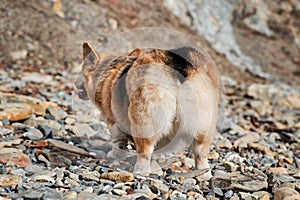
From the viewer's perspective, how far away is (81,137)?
6.40 metres

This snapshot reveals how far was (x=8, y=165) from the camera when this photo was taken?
4664mm

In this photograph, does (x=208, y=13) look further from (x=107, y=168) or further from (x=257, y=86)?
(x=107, y=168)

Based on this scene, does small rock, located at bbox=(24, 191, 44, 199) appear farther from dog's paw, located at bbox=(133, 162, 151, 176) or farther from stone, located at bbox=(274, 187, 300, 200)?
stone, located at bbox=(274, 187, 300, 200)

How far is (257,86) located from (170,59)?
1154 cm

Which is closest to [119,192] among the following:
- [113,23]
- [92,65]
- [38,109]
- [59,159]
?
[59,159]

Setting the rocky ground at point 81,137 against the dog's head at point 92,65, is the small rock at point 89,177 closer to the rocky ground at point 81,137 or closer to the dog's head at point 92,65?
the rocky ground at point 81,137

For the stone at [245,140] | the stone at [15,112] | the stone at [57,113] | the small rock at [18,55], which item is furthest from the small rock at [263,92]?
the stone at [15,112]

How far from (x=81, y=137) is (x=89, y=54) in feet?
4.03

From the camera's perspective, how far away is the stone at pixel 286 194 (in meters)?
4.28

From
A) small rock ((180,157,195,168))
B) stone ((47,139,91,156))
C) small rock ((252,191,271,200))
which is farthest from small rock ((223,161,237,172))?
stone ((47,139,91,156))

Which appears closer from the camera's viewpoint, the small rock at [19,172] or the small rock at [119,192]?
the small rock at [119,192]

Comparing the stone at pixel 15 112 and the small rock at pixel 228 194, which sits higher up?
the stone at pixel 15 112

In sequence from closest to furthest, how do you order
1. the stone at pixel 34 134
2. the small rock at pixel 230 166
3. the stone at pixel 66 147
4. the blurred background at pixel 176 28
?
the small rock at pixel 230 166 → the stone at pixel 66 147 → the stone at pixel 34 134 → the blurred background at pixel 176 28

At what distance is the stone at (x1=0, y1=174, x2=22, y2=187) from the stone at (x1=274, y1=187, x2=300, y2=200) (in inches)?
101
